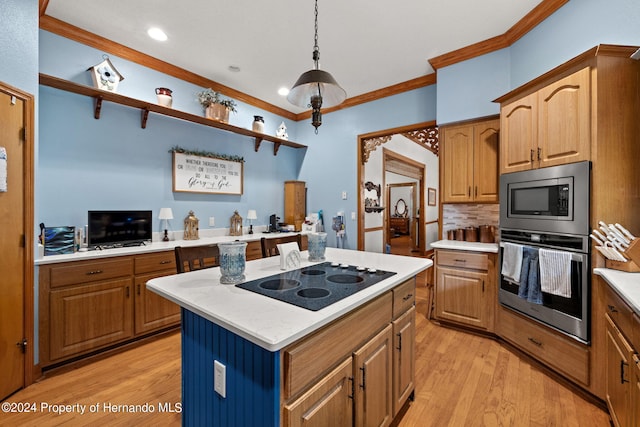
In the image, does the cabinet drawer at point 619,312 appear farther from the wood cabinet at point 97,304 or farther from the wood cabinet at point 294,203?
the wood cabinet at point 294,203

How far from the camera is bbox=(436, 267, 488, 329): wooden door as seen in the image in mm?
2668

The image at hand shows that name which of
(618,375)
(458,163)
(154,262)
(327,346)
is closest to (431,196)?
(458,163)

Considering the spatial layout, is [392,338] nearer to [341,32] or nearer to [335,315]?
[335,315]

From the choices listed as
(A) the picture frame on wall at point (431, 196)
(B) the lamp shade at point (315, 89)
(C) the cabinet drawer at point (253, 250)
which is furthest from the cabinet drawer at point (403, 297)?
(A) the picture frame on wall at point (431, 196)

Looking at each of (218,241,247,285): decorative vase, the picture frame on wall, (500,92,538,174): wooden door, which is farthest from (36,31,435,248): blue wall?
the picture frame on wall

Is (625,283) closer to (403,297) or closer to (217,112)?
(403,297)

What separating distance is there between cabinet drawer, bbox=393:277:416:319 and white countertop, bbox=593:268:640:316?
3.04 feet

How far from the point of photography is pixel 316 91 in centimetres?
169

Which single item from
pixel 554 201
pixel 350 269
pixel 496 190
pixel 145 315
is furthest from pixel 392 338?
pixel 145 315

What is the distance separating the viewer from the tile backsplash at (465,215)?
313 centimetres

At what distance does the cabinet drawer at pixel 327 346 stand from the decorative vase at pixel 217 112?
3.00 meters

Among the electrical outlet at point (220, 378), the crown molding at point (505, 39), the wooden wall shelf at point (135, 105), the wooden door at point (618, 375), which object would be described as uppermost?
the crown molding at point (505, 39)

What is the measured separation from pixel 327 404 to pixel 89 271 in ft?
7.24

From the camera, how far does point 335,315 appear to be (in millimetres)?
997
